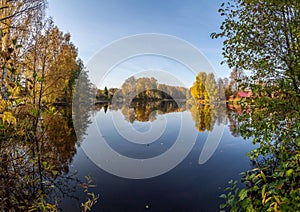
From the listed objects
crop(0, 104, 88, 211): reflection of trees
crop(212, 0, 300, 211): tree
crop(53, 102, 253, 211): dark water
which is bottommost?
crop(53, 102, 253, 211): dark water

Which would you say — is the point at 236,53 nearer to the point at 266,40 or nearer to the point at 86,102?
the point at 266,40

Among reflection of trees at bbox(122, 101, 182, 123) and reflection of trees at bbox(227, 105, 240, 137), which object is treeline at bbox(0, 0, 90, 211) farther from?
reflection of trees at bbox(122, 101, 182, 123)

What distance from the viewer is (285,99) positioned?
283 cm

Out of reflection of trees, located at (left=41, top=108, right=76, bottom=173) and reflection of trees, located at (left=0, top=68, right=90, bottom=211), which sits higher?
reflection of trees, located at (left=0, top=68, right=90, bottom=211)

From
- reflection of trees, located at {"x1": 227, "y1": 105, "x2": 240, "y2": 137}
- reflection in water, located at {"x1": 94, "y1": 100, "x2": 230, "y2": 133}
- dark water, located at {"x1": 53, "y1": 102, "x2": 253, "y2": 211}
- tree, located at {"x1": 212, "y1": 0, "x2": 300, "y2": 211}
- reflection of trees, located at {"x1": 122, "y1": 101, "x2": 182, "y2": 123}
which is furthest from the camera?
reflection of trees, located at {"x1": 122, "y1": 101, "x2": 182, "y2": 123}

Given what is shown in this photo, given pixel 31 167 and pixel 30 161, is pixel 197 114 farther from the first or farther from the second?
pixel 30 161

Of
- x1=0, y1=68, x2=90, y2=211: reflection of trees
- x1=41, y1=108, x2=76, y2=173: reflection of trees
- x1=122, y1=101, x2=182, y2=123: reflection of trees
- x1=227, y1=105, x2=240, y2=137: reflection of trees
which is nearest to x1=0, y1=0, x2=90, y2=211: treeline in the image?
x1=0, y1=68, x2=90, y2=211: reflection of trees

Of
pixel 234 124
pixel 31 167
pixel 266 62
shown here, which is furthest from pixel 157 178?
pixel 266 62

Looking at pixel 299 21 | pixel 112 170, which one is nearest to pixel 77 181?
pixel 112 170

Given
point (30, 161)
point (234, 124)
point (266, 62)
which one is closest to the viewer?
point (30, 161)

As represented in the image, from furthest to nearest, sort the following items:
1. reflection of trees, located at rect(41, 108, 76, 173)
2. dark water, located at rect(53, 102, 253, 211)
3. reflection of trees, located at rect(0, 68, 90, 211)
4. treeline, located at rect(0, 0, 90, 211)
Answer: reflection of trees, located at rect(41, 108, 76, 173), dark water, located at rect(53, 102, 253, 211), reflection of trees, located at rect(0, 68, 90, 211), treeline, located at rect(0, 0, 90, 211)

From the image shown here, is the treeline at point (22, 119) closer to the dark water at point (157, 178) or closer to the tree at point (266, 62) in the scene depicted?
the dark water at point (157, 178)

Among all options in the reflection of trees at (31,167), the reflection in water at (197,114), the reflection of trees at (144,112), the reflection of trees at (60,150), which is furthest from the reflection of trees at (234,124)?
the reflection of trees at (144,112)

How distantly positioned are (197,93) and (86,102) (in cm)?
2716
